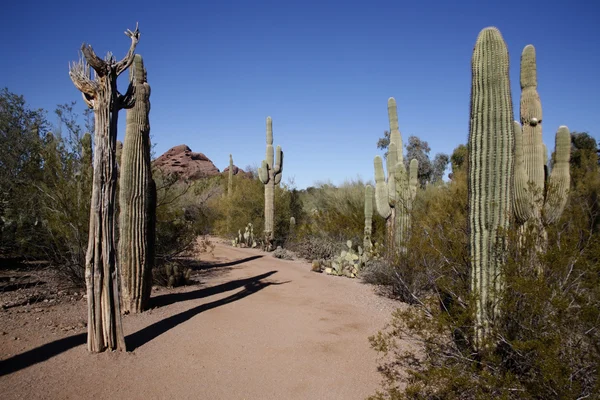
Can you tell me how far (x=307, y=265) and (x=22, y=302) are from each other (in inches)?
332

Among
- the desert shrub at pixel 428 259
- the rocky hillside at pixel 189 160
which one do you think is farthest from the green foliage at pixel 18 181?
the rocky hillside at pixel 189 160

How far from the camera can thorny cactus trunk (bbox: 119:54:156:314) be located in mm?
6574

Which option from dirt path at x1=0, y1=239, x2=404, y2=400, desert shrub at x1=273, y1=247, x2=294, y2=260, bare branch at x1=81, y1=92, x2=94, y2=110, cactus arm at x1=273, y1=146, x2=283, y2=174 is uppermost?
cactus arm at x1=273, y1=146, x2=283, y2=174

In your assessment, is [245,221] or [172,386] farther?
[245,221]

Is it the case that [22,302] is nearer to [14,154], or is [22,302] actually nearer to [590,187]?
[14,154]

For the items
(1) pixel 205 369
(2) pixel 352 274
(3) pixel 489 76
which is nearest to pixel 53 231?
(1) pixel 205 369

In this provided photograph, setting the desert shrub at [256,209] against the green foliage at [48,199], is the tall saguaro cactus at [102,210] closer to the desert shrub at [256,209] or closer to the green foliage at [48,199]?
the green foliage at [48,199]

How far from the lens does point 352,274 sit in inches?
444

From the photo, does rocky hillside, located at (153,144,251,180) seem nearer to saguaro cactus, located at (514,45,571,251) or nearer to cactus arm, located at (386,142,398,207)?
cactus arm, located at (386,142,398,207)

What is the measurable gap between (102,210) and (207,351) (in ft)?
7.42

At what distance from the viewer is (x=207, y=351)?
528 centimetres

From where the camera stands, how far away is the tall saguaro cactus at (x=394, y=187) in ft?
32.1

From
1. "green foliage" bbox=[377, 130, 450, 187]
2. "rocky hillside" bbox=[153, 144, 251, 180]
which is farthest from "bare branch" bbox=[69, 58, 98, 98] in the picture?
"rocky hillside" bbox=[153, 144, 251, 180]

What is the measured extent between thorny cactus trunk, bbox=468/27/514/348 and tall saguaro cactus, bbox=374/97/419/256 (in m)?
4.71
